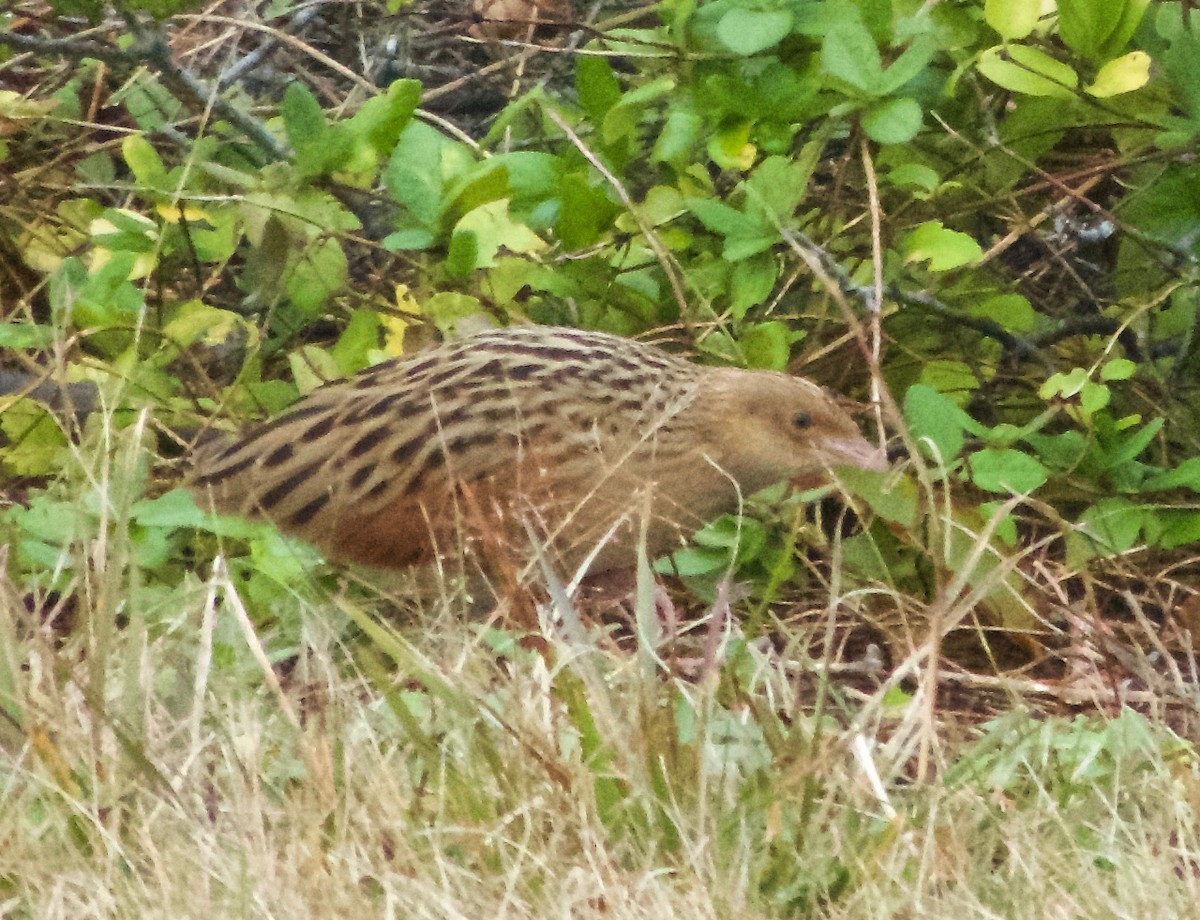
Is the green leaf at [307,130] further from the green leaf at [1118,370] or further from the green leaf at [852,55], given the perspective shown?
the green leaf at [1118,370]

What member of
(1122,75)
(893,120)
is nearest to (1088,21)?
(1122,75)

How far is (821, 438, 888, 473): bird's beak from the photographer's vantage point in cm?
254

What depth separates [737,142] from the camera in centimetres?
252

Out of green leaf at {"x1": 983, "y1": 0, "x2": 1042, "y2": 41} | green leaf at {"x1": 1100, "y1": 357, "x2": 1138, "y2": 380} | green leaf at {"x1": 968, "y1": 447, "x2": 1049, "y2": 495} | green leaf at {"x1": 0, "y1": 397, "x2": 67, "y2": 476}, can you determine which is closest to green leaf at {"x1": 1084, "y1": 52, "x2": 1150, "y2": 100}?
green leaf at {"x1": 983, "y1": 0, "x2": 1042, "y2": 41}

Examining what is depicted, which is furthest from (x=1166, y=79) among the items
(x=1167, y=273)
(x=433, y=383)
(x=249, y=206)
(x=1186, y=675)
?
(x=249, y=206)

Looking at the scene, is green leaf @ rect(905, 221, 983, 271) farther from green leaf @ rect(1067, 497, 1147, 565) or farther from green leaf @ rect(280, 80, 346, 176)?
green leaf @ rect(280, 80, 346, 176)

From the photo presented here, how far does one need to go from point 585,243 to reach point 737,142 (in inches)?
11.5

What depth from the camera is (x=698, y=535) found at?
252cm

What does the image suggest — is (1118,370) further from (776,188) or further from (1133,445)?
(776,188)

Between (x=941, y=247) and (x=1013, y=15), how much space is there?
334 millimetres

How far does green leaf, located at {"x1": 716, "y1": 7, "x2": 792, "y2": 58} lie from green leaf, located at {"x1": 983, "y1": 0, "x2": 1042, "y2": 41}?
27 centimetres

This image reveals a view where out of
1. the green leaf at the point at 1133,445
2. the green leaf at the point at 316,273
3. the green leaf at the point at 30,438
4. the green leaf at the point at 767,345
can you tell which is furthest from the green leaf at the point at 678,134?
the green leaf at the point at 30,438

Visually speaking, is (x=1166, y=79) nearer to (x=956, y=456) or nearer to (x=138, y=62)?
(x=956, y=456)

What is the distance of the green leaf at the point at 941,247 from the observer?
2420 millimetres
